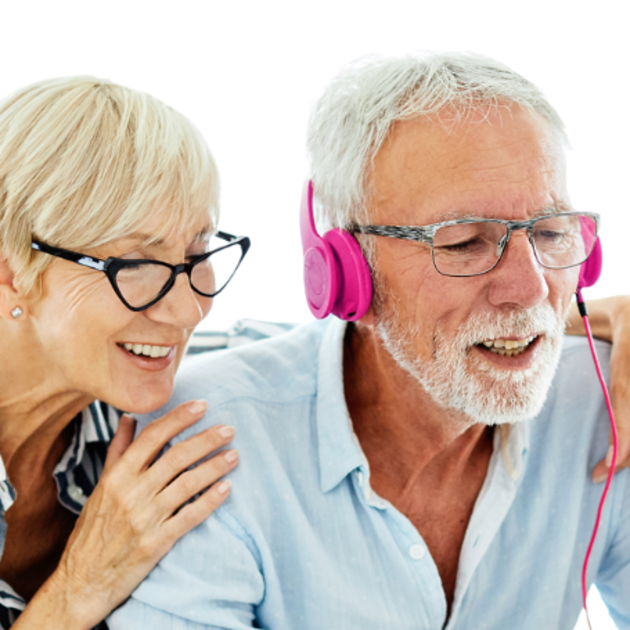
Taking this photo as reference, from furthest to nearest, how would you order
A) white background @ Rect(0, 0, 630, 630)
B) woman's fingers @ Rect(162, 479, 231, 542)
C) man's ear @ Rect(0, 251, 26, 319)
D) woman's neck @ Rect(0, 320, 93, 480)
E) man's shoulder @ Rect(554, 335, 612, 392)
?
white background @ Rect(0, 0, 630, 630) < man's shoulder @ Rect(554, 335, 612, 392) < woman's neck @ Rect(0, 320, 93, 480) < man's ear @ Rect(0, 251, 26, 319) < woman's fingers @ Rect(162, 479, 231, 542)

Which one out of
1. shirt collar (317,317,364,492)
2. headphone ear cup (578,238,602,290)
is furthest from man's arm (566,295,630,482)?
shirt collar (317,317,364,492)

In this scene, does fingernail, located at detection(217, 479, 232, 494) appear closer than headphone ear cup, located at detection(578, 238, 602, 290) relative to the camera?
Yes

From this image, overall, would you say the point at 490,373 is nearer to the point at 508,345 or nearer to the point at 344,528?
the point at 508,345

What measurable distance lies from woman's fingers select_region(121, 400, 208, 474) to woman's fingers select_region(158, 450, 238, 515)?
0.07 metres

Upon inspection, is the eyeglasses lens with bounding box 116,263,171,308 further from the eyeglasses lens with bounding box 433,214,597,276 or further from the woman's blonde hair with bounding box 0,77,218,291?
the eyeglasses lens with bounding box 433,214,597,276

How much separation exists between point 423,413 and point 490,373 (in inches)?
8.5

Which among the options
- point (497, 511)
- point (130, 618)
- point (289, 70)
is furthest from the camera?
point (289, 70)

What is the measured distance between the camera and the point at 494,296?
121 cm

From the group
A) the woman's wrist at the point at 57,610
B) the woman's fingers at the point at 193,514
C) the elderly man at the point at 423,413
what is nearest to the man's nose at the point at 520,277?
the elderly man at the point at 423,413

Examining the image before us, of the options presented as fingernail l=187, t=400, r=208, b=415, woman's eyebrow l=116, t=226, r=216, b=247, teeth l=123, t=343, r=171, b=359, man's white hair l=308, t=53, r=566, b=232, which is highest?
man's white hair l=308, t=53, r=566, b=232

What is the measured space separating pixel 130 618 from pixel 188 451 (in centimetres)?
29

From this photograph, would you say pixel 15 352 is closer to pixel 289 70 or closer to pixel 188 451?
pixel 188 451

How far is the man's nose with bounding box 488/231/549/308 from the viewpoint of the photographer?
119 cm

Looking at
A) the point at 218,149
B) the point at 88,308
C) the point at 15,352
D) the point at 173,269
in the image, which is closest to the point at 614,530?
the point at 173,269
